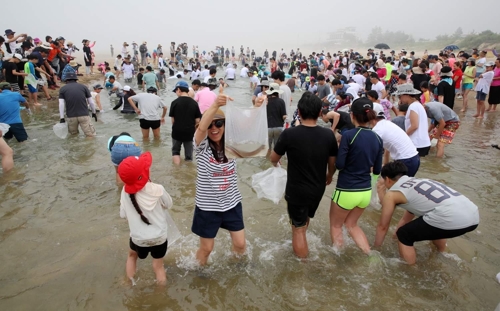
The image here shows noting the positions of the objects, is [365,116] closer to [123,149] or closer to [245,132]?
[245,132]

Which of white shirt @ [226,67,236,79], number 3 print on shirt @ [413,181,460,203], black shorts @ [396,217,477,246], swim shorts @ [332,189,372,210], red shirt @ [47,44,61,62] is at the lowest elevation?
black shorts @ [396,217,477,246]

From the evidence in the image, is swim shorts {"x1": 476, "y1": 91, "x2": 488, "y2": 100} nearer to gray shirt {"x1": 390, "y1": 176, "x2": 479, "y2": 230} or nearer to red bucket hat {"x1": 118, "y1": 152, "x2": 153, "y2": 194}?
gray shirt {"x1": 390, "y1": 176, "x2": 479, "y2": 230}

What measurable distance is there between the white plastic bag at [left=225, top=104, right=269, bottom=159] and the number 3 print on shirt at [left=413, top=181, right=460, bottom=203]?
1621 mm

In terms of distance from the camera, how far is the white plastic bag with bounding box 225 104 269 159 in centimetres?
298

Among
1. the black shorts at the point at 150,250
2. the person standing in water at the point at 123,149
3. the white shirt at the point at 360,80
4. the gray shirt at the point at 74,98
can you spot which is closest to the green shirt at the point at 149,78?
the gray shirt at the point at 74,98

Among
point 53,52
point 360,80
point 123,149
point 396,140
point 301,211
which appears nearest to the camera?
point 301,211

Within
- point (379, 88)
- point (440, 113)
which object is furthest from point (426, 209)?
point (379, 88)

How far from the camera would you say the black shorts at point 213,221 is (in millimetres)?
3006

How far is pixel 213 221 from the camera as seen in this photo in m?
3.02

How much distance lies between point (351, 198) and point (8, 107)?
7.11 m

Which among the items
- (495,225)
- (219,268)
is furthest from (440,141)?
(219,268)

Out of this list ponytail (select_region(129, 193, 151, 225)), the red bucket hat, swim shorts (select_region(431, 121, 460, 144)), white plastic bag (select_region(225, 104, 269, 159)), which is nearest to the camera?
the red bucket hat

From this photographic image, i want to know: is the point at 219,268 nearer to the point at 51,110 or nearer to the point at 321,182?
the point at 321,182

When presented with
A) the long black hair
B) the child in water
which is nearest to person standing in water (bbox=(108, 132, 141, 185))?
the child in water
